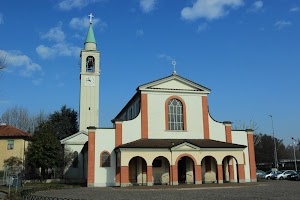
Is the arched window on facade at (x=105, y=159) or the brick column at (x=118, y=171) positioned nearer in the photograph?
the brick column at (x=118, y=171)

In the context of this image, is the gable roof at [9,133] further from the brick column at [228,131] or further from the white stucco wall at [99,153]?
the brick column at [228,131]

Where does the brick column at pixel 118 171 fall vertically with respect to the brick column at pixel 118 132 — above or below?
below

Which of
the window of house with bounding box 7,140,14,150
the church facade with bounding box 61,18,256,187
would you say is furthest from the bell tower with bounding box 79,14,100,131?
the church facade with bounding box 61,18,256,187

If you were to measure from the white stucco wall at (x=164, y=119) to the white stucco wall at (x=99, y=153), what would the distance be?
4092mm

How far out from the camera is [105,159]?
31.1 metres

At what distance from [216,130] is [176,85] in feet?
21.3

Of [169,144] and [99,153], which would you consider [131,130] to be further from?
→ [169,144]

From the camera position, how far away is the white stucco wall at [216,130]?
111 ft

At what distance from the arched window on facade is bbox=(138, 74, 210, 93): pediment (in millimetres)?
8305

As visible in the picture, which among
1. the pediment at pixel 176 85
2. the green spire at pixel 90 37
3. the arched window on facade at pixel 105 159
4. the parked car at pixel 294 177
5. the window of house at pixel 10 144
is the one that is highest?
the green spire at pixel 90 37

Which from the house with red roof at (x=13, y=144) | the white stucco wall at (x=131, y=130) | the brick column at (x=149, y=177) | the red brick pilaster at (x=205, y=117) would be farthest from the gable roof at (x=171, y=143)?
the house with red roof at (x=13, y=144)

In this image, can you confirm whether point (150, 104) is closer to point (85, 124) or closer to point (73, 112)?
point (85, 124)

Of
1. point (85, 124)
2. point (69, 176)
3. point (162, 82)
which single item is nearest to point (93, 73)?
point (85, 124)

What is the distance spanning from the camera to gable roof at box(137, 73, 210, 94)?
33781 millimetres
